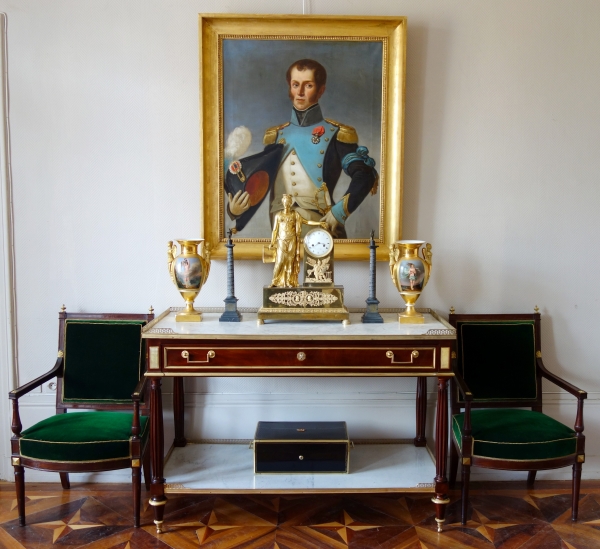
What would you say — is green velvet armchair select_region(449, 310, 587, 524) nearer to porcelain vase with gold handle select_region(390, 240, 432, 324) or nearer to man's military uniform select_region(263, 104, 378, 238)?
porcelain vase with gold handle select_region(390, 240, 432, 324)

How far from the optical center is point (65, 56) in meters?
3.23

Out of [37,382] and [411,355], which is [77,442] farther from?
[411,355]

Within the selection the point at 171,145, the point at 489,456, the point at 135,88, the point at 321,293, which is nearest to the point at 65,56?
the point at 135,88

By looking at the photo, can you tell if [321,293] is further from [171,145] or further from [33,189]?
[33,189]

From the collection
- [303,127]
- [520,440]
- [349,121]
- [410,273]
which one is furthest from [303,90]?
[520,440]

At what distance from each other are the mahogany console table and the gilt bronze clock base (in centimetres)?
5

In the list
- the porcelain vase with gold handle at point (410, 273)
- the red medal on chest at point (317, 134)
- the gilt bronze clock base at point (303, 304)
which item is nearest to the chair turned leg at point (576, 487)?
the porcelain vase with gold handle at point (410, 273)

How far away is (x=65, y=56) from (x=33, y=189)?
796mm

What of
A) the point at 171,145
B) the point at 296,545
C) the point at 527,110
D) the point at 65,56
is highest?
the point at 65,56

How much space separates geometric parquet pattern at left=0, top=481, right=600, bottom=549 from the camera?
2.84 m

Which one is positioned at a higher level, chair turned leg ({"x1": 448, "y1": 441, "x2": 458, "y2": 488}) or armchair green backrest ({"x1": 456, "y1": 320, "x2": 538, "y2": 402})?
armchair green backrest ({"x1": 456, "y1": 320, "x2": 538, "y2": 402})

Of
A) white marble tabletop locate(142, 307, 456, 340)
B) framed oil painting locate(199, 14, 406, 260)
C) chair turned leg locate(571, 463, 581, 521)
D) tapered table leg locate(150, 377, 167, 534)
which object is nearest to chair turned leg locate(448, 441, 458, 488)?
chair turned leg locate(571, 463, 581, 521)

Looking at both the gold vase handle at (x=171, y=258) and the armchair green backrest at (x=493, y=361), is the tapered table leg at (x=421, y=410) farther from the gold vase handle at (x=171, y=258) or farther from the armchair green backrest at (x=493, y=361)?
the gold vase handle at (x=171, y=258)

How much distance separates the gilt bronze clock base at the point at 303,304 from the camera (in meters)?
2.97
